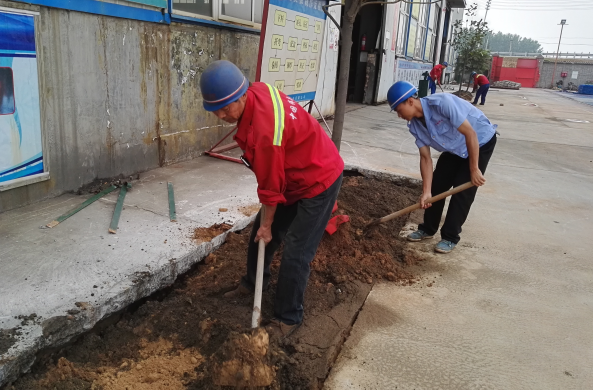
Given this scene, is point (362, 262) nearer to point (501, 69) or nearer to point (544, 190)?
point (544, 190)

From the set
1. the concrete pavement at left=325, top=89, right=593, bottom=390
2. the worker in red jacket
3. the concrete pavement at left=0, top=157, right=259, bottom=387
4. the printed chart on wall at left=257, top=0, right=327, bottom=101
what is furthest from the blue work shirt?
the printed chart on wall at left=257, top=0, right=327, bottom=101

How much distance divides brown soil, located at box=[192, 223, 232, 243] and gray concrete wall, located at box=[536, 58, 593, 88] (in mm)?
45276

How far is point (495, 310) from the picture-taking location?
292cm

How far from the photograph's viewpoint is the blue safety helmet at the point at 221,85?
1.93 meters

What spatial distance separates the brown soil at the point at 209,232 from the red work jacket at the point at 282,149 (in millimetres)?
1086

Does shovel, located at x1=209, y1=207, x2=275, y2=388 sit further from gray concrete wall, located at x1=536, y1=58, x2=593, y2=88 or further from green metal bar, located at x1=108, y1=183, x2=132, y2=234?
gray concrete wall, located at x1=536, y1=58, x2=593, y2=88

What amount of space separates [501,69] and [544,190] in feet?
130

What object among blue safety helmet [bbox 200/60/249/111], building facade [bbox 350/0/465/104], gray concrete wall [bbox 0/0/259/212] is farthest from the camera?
building facade [bbox 350/0/465/104]

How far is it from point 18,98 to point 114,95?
947 mm

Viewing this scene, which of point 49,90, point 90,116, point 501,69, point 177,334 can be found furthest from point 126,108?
point 501,69

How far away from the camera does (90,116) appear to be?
3.93 metres

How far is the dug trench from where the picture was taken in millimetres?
2092

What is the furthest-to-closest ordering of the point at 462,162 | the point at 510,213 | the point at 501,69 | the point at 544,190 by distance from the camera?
the point at 501,69 → the point at 544,190 → the point at 510,213 → the point at 462,162

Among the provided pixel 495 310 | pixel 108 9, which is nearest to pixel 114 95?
pixel 108 9
